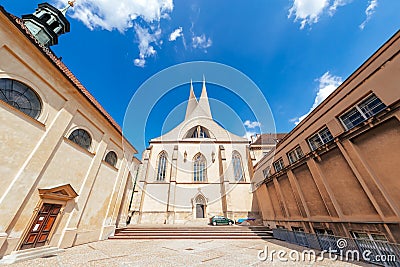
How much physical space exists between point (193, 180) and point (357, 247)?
17.1 metres

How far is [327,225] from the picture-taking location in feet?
21.8

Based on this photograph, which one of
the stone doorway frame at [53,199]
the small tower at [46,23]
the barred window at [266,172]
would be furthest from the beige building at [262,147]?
the small tower at [46,23]

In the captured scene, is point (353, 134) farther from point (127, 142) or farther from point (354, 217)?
point (127, 142)

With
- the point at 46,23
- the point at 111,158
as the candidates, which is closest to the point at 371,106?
the point at 111,158

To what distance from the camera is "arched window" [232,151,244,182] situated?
2035cm

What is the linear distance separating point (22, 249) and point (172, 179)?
1458cm

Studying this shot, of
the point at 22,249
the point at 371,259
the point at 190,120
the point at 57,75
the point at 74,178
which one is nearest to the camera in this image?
the point at 371,259

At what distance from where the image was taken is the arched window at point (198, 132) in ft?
88.3

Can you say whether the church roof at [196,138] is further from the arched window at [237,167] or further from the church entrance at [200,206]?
the church entrance at [200,206]

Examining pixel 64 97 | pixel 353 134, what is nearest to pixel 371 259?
pixel 353 134

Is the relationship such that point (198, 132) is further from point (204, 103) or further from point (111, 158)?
point (111, 158)

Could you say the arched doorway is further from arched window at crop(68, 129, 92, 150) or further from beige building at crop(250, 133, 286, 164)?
arched window at crop(68, 129, 92, 150)

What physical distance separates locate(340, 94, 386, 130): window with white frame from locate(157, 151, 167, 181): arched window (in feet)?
63.2

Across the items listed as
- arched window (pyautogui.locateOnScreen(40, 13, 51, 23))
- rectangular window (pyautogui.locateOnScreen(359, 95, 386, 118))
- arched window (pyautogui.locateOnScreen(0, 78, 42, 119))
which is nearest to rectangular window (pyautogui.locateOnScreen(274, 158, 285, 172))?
rectangular window (pyautogui.locateOnScreen(359, 95, 386, 118))
